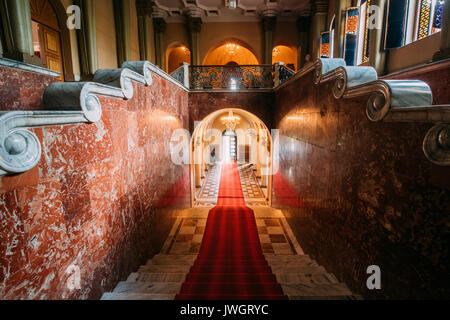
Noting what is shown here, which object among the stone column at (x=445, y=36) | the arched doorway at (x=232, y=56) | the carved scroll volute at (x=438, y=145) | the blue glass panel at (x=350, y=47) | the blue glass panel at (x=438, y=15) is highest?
the arched doorway at (x=232, y=56)

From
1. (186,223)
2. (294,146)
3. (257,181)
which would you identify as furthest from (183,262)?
(257,181)

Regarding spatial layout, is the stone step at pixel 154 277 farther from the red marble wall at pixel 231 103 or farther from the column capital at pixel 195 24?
the column capital at pixel 195 24

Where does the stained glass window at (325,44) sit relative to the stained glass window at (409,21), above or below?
above

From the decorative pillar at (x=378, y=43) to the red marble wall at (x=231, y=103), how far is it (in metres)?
3.32

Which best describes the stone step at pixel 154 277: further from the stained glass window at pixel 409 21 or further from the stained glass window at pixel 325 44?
the stained glass window at pixel 325 44

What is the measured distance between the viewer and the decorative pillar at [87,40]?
5926 millimetres

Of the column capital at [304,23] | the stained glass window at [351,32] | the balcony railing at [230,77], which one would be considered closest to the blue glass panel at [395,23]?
the stained glass window at [351,32]

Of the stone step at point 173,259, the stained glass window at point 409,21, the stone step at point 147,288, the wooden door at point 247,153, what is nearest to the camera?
the stone step at point 147,288

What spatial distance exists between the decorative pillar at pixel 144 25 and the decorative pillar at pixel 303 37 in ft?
27.5

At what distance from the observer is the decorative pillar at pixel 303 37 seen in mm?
12469

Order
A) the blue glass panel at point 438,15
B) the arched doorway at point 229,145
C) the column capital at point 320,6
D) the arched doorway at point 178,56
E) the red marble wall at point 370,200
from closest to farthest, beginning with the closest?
the red marble wall at point 370,200 → the blue glass panel at point 438,15 → the column capital at point 320,6 → the arched doorway at point 178,56 → the arched doorway at point 229,145

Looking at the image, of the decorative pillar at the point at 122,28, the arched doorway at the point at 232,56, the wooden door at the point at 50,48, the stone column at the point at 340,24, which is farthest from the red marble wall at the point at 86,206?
the arched doorway at the point at 232,56

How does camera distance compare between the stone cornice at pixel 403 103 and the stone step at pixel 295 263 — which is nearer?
the stone cornice at pixel 403 103
